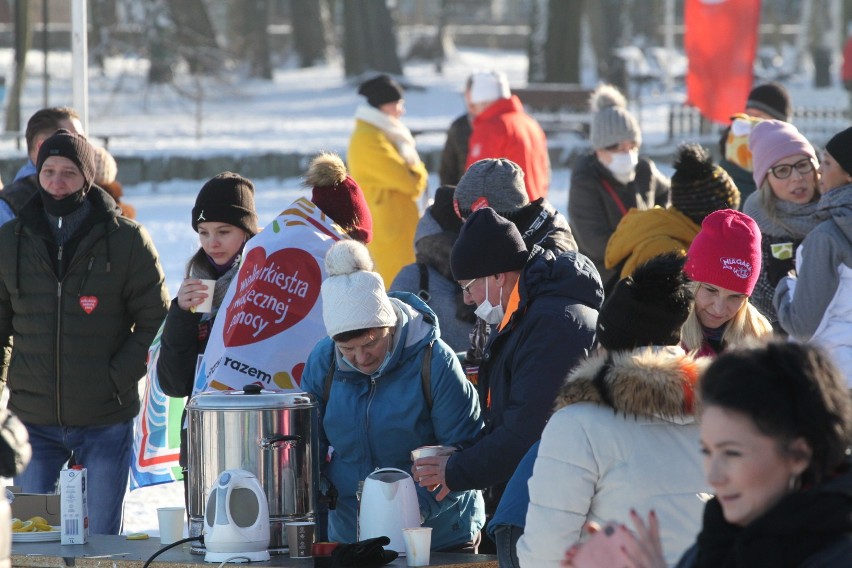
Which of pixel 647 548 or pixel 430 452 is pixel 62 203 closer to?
pixel 430 452

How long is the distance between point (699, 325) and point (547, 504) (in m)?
1.34

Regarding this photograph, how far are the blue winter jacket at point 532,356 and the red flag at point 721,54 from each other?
10449 mm

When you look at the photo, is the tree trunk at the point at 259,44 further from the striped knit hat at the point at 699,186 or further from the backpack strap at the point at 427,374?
the backpack strap at the point at 427,374

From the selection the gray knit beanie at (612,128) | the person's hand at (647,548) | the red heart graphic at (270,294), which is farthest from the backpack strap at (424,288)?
the person's hand at (647,548)

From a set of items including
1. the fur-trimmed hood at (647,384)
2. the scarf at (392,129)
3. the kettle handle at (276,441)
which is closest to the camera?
the fur-trimmed hood at (647,384)

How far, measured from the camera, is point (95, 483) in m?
5.54

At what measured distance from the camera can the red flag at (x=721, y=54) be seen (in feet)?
46.9

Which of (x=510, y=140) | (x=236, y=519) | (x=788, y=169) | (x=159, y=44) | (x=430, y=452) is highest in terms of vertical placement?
(x=159, y=44)

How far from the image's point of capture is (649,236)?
226 inches

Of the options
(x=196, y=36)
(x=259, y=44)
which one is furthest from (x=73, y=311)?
(x=259, y=44)

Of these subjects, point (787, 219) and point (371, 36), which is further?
point (371, 36)

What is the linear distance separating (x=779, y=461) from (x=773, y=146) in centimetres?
373

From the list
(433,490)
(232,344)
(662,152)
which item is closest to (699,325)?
(433,490)

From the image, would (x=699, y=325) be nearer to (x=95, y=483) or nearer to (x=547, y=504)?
(x=547, y=504)
